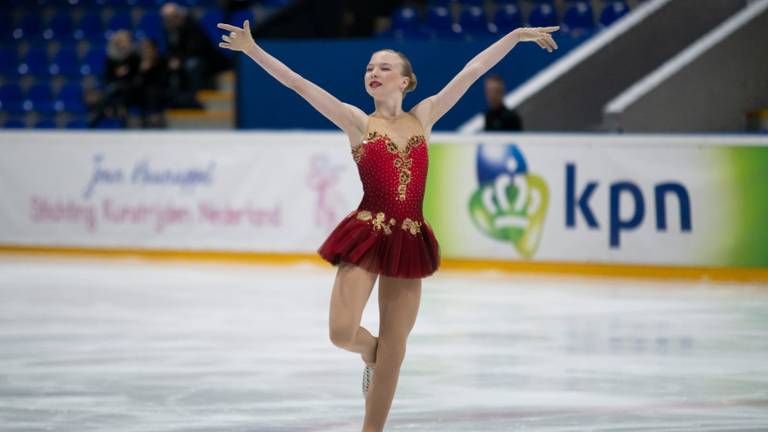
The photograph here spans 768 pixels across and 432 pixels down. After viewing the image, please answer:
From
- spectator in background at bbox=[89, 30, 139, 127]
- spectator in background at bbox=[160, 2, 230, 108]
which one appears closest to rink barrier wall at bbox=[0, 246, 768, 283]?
spectator in background at bbox=[89, 30, 139, 127]

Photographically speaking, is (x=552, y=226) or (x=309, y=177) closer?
(x=552, y=226)

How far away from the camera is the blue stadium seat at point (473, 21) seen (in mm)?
14906

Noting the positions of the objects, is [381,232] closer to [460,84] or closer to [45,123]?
[460,84]

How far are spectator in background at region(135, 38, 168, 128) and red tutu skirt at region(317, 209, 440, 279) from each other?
9895mm

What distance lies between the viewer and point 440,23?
597 inches

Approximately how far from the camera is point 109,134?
12312 mm

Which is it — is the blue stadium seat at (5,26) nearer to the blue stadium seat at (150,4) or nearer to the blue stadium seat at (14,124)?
the blue stadium seat at (14,124)

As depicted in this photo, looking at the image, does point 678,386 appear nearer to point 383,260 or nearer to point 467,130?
point 383,260

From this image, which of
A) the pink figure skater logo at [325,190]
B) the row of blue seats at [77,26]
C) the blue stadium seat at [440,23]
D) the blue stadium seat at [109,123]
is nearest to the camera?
the pink figure skater logo at [325,190]

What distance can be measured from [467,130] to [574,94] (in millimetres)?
1738

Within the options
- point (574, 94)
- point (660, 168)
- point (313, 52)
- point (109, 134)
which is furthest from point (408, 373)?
point (313, 52)

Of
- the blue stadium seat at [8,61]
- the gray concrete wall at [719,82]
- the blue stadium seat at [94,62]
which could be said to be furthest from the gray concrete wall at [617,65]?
the blue stadium seat at [8,61]

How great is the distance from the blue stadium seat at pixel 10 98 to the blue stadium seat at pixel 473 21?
540 cm

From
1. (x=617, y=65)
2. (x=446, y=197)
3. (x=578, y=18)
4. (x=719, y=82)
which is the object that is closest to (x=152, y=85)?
(x=446, y=197)
